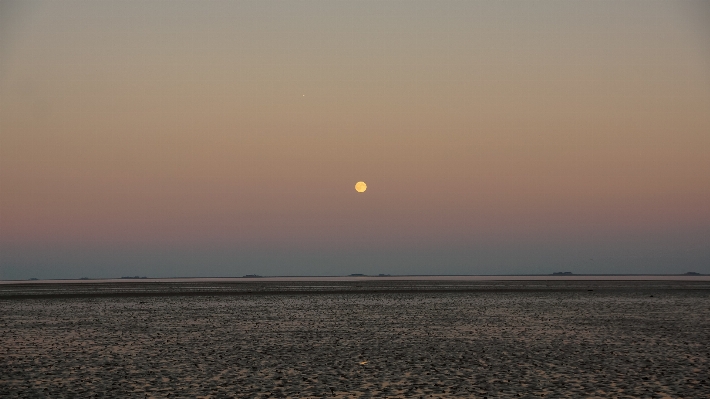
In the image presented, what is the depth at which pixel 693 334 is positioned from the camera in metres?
42.4

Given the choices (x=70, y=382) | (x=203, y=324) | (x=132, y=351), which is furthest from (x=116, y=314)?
(x=70, y=382)

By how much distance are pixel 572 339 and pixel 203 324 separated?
25829 millimetres

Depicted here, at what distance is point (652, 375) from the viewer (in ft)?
88.3

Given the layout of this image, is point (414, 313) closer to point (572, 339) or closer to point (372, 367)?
point (572, 339)

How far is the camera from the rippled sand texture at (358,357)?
24.5 metres

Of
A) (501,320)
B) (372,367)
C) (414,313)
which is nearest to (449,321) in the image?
(501,320)

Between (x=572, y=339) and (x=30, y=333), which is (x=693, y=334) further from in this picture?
(x=30, y=333)

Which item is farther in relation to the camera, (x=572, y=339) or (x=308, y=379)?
(x=572, y=339)

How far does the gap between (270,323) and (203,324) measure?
15.6 feet

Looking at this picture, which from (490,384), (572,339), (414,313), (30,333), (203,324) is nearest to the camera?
(490,384)

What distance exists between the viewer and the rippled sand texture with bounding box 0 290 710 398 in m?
24.5

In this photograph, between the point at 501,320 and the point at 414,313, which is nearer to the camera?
the point at 501,320

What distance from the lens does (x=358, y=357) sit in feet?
108

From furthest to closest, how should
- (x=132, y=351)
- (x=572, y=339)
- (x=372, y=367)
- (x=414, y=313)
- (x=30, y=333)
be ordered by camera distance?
(x=414, y=313)
(x=30, y=333)
(x=572, y=339)
(x=132, y=351)
(x=372, y=367)
